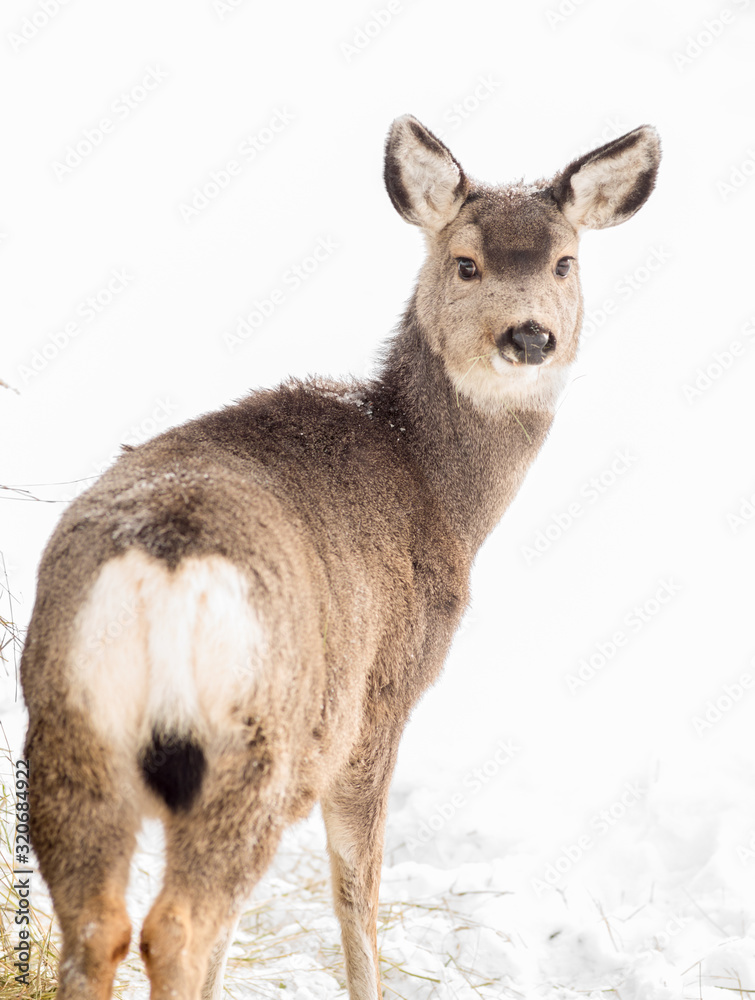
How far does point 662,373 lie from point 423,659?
25.6 ft

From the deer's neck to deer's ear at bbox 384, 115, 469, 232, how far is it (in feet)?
2.03

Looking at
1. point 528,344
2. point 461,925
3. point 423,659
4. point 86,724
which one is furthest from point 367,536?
point 461,925
